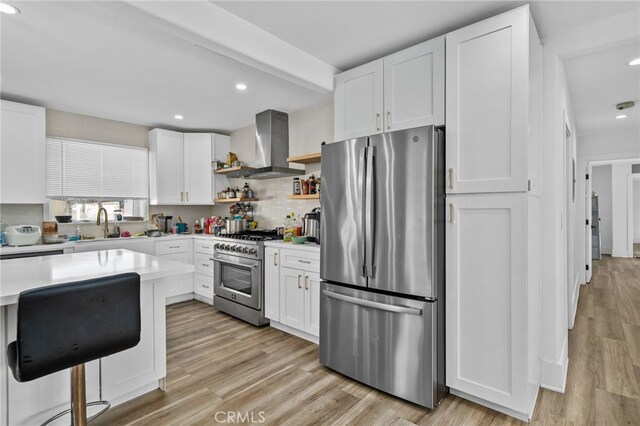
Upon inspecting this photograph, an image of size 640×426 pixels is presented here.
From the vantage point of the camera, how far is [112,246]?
13.1 feet

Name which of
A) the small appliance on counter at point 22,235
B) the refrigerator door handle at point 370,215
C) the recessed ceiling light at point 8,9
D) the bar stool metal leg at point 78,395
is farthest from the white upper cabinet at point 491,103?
the small appliance on counter at point 22,235

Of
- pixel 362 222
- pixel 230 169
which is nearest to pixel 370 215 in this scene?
pixel 362 222

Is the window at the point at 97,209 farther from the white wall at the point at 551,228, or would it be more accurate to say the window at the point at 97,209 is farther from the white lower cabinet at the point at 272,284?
the white wall at the point at 551,228

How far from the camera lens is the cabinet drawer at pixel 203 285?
434cm

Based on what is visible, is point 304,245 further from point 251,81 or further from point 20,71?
point 20,71

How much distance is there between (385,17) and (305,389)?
2.66 m

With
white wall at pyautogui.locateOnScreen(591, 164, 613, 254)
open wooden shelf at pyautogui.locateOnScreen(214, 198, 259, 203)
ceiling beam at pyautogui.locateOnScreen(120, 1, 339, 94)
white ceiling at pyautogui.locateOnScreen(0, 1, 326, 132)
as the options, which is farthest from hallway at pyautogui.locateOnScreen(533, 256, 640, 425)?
white wall at pyautogui.locateOnScreen(591, 164, 613, 254)

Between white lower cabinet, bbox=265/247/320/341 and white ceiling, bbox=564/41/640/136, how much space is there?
2737 mm

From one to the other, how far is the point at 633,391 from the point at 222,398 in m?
2.92

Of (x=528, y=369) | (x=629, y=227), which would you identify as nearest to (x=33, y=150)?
(x=528, y=369)

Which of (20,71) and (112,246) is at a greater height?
(20,71)

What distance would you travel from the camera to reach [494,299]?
1999 mm

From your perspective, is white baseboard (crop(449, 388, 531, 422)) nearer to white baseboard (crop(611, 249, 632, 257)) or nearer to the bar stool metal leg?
the bar stool metal leg

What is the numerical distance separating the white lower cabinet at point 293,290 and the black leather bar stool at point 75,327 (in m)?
1.68
